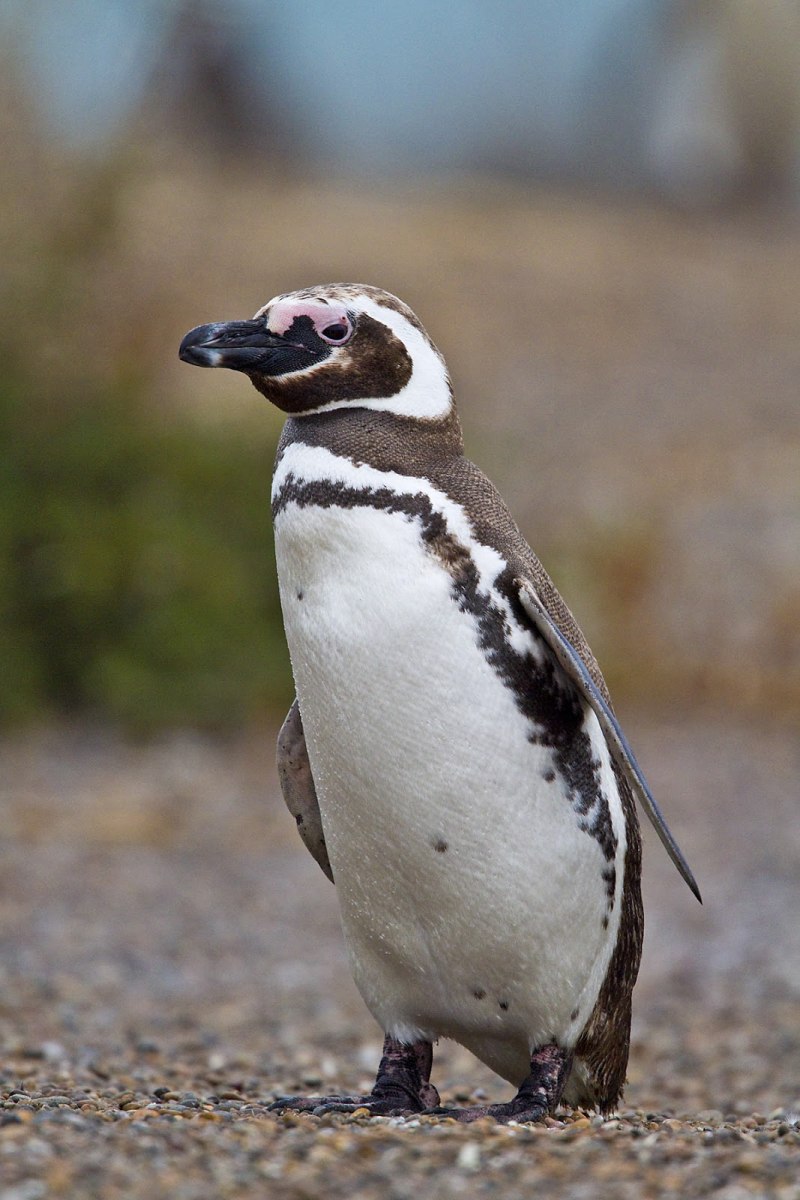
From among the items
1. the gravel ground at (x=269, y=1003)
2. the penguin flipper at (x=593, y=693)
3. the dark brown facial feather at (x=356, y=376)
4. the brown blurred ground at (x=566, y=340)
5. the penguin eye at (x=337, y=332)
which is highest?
the brown blurred ground at (x=566, y=340)

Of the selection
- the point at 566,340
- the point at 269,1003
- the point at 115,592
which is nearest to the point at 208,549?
the point at 115,592

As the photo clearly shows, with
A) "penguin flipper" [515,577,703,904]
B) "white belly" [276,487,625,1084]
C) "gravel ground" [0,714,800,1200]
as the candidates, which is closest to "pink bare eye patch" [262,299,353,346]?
"white belly" [276,487,625,1084]

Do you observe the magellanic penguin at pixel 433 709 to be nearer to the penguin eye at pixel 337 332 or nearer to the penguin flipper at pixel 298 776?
the penguin eye at pixel 337 332

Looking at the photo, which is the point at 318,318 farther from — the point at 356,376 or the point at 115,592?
the point at 115,592

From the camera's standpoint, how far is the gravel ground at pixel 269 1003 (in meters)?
2.38

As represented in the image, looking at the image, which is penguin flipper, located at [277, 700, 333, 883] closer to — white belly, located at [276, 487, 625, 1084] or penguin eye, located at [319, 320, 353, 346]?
white belly, located at [276, 487, 625, 1084]

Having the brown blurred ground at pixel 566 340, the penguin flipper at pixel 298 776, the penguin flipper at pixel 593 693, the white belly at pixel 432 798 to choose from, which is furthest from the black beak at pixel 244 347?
the brown blurred ground at pixel 566 340

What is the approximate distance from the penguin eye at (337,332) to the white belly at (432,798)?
328mm

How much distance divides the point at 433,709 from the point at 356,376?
63 cm

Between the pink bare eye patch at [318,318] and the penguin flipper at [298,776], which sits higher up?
the pink bare eye patch at [318,318]

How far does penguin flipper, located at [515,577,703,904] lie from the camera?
2.84 meters

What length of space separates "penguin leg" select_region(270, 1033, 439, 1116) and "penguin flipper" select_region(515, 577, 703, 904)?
703mm

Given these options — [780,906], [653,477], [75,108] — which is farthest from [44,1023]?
[653,477]

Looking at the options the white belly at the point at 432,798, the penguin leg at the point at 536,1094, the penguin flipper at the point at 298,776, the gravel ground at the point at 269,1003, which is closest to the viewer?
the gravel ground at the point at 269,1003
